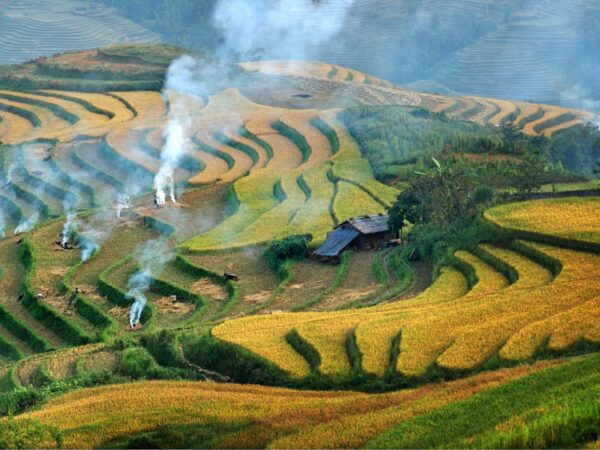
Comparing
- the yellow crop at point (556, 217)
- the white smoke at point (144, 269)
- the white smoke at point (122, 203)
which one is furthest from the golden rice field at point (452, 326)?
the white smoke at point (122, 203)

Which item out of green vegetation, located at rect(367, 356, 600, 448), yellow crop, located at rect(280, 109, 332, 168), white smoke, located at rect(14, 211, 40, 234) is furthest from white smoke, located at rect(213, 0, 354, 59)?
green vegetation, located at rect(367, 356, 600, 448)

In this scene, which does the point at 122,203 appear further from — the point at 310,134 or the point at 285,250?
the point at 310,134

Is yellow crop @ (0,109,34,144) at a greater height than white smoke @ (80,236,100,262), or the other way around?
yellow crop @ (0,109,34,144)

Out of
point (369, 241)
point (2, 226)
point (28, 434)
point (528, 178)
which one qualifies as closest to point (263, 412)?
point (28, 434)

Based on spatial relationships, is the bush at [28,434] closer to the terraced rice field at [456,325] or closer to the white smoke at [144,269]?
the terraced rice field at [456,325]

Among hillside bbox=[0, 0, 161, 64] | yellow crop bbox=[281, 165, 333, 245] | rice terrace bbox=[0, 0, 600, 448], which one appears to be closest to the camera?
rice terrace bbox=[0, 0, 600, 448]

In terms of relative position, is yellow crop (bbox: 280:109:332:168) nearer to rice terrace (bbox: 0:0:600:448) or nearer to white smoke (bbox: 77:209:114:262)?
rice terrace (bbox: 0:0:600:448)
